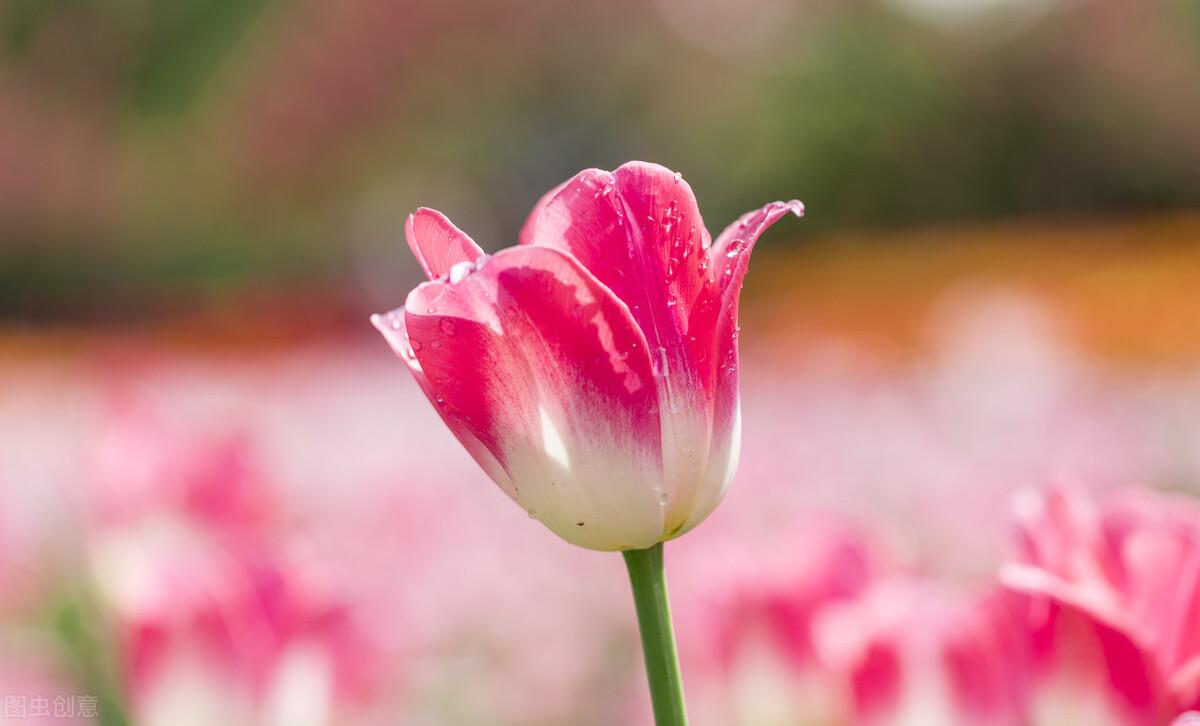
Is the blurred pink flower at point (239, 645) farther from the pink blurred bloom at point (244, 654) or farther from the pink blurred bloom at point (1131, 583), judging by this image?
the pink blurred bloom at point (1131, 583)

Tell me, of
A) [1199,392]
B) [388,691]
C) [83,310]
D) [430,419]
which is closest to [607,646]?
[388,691]

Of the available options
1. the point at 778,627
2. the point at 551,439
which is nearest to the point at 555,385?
the point at 551,439

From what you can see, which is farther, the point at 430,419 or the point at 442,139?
the point at 442,139

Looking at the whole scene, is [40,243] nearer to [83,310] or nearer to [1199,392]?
[83,310]

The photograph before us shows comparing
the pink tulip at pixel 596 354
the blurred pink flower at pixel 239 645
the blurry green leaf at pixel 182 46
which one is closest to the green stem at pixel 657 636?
the pink tulip at pixel 596 354

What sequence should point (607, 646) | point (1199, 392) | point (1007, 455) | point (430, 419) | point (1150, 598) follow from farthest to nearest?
point (430, 419)
point (1199, 392)
point (1007, 455)
point (607, 646)
point (1150, 598)

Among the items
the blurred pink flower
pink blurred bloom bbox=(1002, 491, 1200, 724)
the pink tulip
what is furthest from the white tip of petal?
the blurred pink flower

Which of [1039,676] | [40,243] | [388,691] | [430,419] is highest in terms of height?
[40,243]

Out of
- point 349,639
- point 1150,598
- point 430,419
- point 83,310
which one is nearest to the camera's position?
point 1150,598
